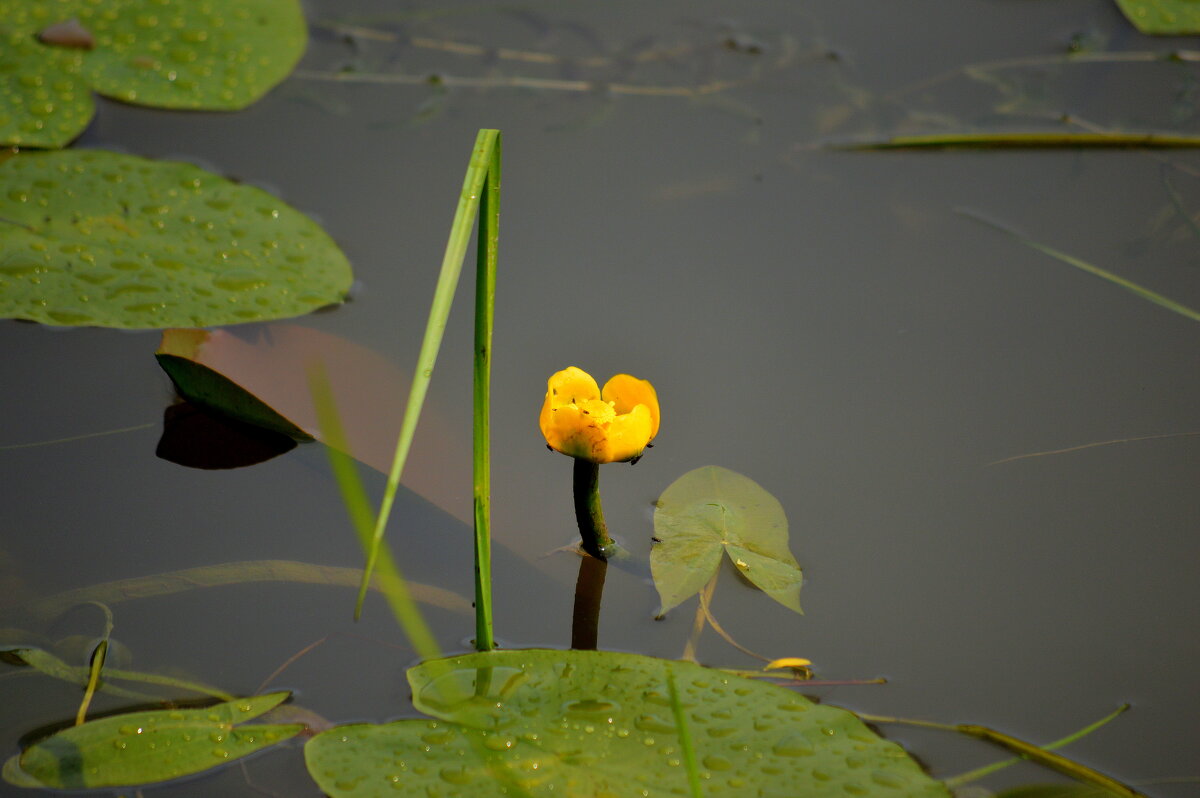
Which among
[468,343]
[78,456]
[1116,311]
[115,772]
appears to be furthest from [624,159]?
[115,772]

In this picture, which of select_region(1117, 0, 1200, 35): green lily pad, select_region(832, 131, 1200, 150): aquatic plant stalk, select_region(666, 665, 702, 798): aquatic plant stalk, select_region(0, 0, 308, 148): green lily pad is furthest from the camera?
select_region(1117, 0, 1200, 35): green lily pad

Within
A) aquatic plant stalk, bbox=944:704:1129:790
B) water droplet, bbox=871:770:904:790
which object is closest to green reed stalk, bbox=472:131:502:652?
water droplet, bbox=871:770:904:790

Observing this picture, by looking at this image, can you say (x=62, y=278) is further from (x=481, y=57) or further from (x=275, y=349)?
(x=481, y=57)

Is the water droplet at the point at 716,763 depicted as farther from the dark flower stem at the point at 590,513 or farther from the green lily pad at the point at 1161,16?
the green lily pad at the point at 1161,16

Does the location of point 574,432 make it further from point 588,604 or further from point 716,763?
point 716,763

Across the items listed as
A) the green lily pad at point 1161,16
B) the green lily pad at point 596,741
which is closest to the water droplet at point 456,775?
the green lily pad at point 596,741

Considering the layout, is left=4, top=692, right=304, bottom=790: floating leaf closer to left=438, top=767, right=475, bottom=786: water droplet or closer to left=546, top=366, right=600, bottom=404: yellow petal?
left=438, top=767, right=475, bottom=786: water droplet

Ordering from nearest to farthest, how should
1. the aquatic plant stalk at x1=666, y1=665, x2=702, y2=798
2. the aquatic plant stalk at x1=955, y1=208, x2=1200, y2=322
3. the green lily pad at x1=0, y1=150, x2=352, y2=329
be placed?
the aquatic plant stalk at x1=666, y1=665, x2=702, y2=798 < the green lily pad at x1=0, y1=150, x2=352, y2=329 < the aquatic plant stalk at x1=955, y1=208, x2=1200, y2=322

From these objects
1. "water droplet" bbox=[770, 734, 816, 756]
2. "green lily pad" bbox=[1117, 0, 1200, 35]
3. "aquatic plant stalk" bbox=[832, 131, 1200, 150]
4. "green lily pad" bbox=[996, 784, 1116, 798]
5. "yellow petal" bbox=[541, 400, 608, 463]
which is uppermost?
"green lily pad" bbox=[1117, 0, 1200, 35]
